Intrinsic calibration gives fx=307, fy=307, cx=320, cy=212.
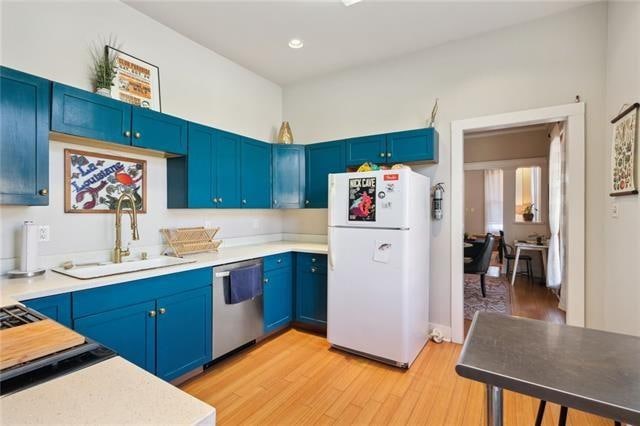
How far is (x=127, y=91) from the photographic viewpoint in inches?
94.9

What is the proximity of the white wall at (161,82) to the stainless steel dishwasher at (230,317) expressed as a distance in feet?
2.29

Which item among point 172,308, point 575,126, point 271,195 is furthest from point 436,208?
point 172,308

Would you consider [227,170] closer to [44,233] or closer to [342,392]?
[44,233]

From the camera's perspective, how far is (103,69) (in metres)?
2.23

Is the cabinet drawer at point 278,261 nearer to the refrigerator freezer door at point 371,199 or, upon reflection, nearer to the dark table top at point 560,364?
the refrigerator freezer door at point 371,199

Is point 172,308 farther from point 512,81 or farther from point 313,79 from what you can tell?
point 512,81

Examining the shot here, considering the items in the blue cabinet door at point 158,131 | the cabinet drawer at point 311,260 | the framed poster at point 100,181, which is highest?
the blue cabinet door at point 158,131

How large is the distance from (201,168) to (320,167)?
1323 millimetres

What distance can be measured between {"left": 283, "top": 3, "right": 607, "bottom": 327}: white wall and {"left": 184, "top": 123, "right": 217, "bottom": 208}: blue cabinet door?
1.37 m

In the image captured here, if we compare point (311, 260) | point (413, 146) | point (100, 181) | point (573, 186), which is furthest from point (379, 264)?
point (100, 181)

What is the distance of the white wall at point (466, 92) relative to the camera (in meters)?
2.43

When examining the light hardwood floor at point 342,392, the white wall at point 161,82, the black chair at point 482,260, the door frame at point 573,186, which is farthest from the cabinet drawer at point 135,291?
the black chair at point 482,260

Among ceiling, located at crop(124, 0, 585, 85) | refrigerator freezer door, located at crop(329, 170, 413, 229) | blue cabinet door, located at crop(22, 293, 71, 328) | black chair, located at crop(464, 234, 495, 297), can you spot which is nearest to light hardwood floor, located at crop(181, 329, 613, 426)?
blue cabinet door, located at crop(22, 293, 71, 328)

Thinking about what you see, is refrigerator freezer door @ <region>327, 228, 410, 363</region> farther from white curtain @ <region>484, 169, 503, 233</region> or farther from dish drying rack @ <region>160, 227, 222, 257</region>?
white curtain @ <region>484, 169, 503, 233</region>
